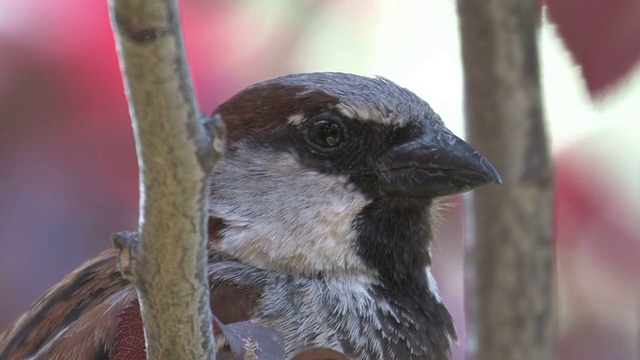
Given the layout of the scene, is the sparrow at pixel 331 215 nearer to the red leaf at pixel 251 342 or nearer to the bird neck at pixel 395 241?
the bird neck at pixel 395 241

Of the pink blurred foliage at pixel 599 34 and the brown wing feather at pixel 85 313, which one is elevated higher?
the pink blurred foliage at pixel 599 34

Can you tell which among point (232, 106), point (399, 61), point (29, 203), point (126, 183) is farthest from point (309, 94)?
point (399, 61)

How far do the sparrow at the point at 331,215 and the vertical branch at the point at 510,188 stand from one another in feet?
0.36

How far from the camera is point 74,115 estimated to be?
2537 millimetres

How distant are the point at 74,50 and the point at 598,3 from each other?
1124 mm

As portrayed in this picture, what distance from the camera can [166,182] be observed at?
125 cm

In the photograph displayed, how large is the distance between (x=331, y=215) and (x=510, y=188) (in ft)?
1.25

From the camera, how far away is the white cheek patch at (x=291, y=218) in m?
2.19

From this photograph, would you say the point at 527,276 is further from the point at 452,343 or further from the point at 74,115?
the point at 74,115

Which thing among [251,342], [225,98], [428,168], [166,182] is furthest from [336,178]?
[166,182]

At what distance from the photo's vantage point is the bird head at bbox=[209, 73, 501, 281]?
2.21m

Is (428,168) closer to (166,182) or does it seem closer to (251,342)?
(251,342)

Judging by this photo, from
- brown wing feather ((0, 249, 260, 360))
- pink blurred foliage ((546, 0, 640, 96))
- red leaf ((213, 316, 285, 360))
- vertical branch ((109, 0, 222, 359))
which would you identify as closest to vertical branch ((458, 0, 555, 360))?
pink blurred foliage ((546, 0, 640, 96))

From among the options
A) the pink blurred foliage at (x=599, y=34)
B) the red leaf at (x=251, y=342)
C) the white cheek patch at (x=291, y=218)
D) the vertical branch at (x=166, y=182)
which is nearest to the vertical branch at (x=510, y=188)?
the pink blurred foliage at (x=599, y=34)
